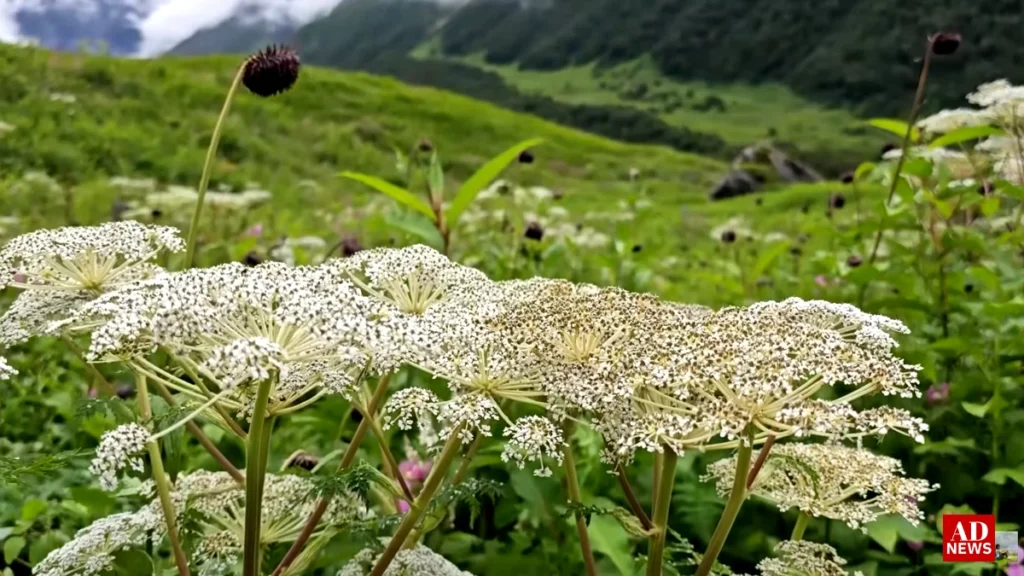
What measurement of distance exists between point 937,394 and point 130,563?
10.0 feet

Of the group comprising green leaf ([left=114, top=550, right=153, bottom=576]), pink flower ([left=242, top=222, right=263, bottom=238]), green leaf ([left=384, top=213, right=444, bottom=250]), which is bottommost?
green leaf ([left=114, top=550, right=153, bottom=576])

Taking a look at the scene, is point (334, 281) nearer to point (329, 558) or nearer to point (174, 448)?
point (174, 448)

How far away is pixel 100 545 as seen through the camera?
5.89ft

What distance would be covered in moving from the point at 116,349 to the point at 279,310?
0.97 feet

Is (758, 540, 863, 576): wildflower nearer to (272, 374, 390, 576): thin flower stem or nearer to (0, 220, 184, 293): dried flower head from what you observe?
(272, 374, 390, 576): thin flower stem

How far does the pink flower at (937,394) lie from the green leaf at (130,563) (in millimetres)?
3003

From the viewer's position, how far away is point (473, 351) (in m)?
1.50

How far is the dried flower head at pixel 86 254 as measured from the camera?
64.9 inches

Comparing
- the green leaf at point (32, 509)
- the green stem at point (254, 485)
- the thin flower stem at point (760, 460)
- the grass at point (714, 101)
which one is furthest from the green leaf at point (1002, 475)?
the grass at point (714, 101)

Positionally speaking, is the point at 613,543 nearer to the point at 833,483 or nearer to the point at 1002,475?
the point at 833,483

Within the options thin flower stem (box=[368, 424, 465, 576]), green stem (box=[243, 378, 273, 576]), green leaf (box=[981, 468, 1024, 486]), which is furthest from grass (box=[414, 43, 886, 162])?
green stem (box=[243, 378, 273, 576])

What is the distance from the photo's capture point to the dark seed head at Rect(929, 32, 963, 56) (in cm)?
353

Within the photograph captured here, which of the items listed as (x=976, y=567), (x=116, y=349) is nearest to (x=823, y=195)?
(x=976, y=567)

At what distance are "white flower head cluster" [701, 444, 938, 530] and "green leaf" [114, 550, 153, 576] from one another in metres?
1.41
